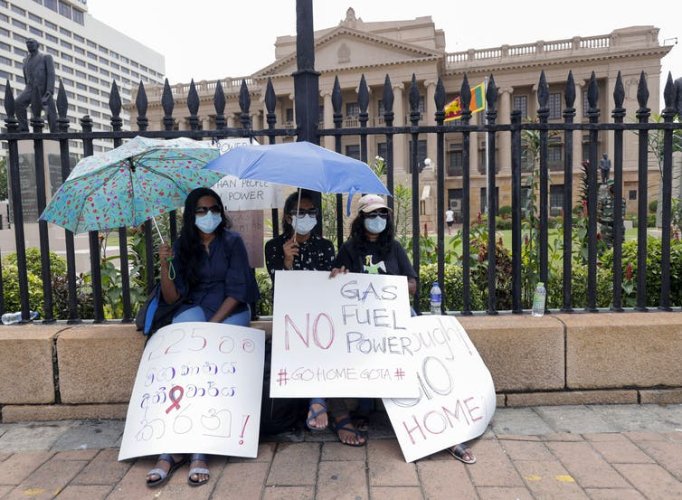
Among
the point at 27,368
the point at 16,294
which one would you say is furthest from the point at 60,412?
the point at 16,294

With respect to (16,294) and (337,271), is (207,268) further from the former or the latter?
(16,294)

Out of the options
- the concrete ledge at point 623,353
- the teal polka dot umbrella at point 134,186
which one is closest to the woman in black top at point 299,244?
the teal polka dot umbrella at point 134,186

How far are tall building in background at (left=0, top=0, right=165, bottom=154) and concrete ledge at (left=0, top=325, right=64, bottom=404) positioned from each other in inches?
3546

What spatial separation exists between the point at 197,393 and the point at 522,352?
2.27 meters

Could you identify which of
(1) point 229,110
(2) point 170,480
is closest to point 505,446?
(2) point 170,480

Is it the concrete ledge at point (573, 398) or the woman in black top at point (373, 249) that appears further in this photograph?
the concrete ledge at point (573, 398)

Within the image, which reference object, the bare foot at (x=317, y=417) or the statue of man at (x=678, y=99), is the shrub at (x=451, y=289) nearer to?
the bare foot at (x=317, y=417)

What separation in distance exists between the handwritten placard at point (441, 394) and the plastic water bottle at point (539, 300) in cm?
73

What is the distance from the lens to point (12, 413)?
375cm

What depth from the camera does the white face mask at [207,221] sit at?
3.48 m

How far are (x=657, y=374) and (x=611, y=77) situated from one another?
162ft

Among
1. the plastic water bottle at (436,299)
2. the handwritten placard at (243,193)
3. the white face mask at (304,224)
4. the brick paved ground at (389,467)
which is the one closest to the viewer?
the brick paved ground at (389,467)

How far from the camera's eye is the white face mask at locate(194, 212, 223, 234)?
3480 millimetres

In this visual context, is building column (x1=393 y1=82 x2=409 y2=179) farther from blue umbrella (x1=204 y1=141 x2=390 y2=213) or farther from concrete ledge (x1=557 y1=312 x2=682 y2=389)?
blue umbrella (x1=204 y1=141 x2=390 y2=213)
